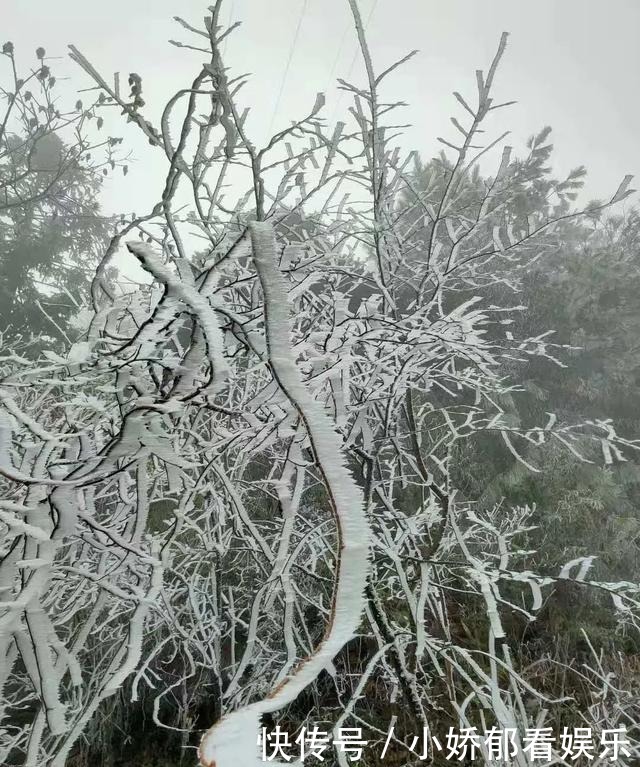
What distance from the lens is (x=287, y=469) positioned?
1.60 metres

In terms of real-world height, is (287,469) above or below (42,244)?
below

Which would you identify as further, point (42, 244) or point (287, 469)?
point (42, 244)

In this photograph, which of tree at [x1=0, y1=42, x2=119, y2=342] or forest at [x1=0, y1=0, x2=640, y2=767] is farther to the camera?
tree at [x1=0, y1=42, x2=119, y2=342]

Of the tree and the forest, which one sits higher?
the tree

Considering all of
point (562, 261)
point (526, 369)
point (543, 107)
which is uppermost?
point (543, 107)

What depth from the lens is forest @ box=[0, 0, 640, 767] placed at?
0.76m

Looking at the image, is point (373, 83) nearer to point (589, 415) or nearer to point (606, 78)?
point (589, 415)

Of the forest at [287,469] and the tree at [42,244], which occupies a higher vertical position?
the tree at [42,244]

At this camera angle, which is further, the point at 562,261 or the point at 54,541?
the point at 562,261

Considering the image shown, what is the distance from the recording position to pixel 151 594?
100 centimetres

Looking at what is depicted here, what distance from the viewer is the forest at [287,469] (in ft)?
2.48

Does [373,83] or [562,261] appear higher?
[562,261]

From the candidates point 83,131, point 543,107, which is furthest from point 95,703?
point 543,107

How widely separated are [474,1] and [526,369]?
230 meters
